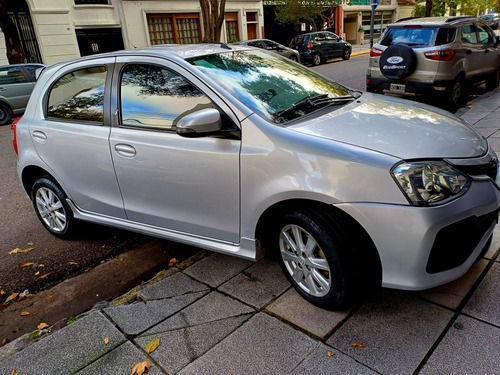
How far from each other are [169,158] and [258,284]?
1.14 m

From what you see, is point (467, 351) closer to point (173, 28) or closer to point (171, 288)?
point (171, 288)

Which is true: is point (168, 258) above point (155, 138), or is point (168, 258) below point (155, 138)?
below

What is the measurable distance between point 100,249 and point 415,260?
3.03m

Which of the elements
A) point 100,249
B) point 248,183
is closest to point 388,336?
point 248,183

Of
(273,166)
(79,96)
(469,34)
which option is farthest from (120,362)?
(469,34)

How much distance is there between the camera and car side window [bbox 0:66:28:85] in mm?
11477

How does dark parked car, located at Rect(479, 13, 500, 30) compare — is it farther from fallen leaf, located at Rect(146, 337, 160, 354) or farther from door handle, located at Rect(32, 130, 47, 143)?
fallen leaf, located at Rect(146, 337, 160, 354)

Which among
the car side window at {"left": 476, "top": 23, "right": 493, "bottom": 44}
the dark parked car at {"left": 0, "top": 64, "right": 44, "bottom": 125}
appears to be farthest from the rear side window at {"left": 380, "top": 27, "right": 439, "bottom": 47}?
the dark parked car at {"left": 0, "top": 64, "right": 44, "bottom": 125}

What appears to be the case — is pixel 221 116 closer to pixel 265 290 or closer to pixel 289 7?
pixel 265 290

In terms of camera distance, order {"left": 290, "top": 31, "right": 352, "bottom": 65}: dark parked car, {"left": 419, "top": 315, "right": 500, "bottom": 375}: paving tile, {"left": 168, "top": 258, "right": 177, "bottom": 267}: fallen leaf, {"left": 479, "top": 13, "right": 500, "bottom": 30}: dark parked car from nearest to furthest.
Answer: {"left": 419, "top": 315, "right": 500, "bottom": 375}: paving tile → {"left": 168, "top": 258, "right": 177, "bottom": 267}: fallen leaf → {"left": 479, "top": 13, "right": 500, "bottom": 30}: dark parked car → {"left": 290, "top": 31, "right": 352, "bottom": 65}: dark parked car

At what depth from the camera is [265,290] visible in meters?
3.05

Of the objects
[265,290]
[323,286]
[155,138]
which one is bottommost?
[265,290]

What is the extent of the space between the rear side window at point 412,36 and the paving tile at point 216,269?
21.3ft

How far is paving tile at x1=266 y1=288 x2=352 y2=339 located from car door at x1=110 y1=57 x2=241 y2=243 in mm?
545
